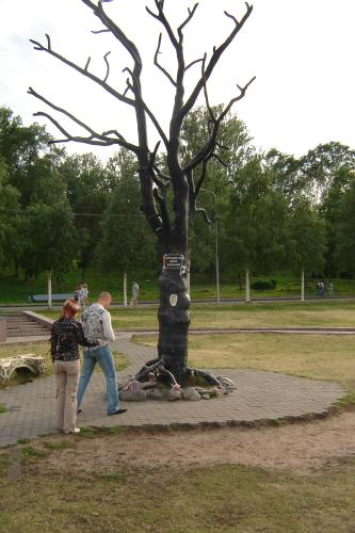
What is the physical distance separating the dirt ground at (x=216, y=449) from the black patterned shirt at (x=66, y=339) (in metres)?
0.87

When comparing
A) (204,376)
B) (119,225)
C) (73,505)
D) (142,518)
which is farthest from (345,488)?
(119,225)

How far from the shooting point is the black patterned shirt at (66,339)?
6570 millimetres

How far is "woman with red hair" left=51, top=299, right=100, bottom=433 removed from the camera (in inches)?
254

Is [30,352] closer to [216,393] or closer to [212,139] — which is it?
[216,393]

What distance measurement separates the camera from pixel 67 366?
6.54 metres

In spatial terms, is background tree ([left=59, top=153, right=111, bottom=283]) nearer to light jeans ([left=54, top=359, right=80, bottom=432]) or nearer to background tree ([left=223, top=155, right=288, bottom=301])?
background tree ([left=223, top=155, right=288, bottom=301])

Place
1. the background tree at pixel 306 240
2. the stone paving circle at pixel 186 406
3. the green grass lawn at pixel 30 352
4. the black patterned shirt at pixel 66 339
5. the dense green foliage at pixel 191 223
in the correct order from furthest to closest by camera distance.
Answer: the background tree at pixel 306 240
the dense green foliage at pixel 191 223
the green grass lawn at pixel 30 352
the stone paving circle at pixel 186 406
the black patterned shirt at pixel 66 339

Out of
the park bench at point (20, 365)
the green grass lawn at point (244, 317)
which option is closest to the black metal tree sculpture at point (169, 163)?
the park bench at point (20, 365)

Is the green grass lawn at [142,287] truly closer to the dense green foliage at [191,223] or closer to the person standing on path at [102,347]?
the dense green foliage at [191,223]

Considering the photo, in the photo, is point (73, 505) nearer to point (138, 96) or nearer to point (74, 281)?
point (138, 96)

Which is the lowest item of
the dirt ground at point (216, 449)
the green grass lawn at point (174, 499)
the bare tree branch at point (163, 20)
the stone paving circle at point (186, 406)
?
the dirt ground at point (216, 449)

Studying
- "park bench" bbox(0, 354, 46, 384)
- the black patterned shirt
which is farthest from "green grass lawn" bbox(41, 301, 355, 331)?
the black patterned shirt

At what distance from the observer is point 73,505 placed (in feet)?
14.5

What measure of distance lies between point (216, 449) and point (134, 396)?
7.61ft
